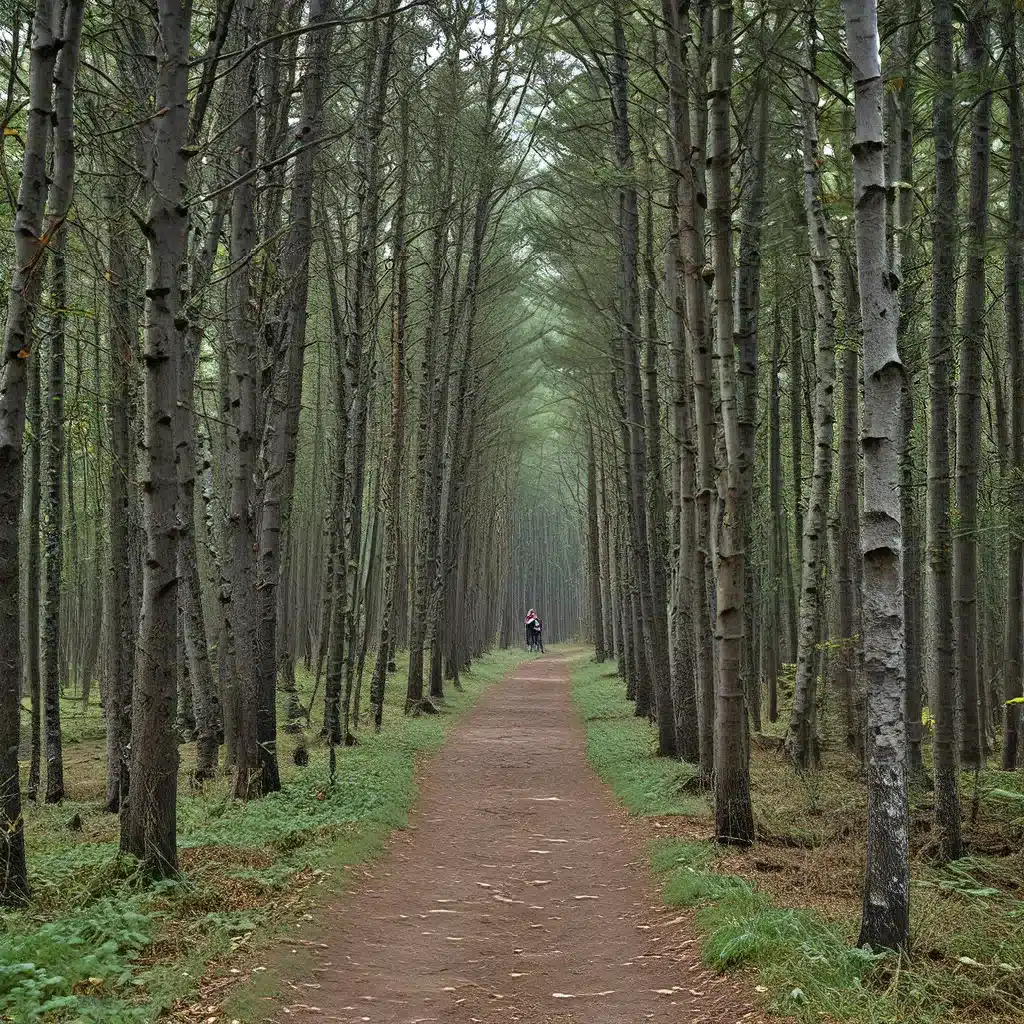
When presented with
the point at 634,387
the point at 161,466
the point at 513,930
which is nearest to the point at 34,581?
the point at 161,466

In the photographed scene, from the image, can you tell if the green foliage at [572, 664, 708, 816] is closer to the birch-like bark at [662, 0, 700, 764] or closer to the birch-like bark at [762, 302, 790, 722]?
the birch-like bark at [662, 0, 700, 764]

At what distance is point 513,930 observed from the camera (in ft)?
20.0

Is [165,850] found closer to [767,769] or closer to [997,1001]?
[997,1001]

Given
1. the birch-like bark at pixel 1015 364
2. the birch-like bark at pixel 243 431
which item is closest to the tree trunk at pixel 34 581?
the birch-like bark at pixel 243 431

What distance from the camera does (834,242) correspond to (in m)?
13.0

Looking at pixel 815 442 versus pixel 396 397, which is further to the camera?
pixel 396 397

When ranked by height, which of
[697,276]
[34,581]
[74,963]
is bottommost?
[74,963]

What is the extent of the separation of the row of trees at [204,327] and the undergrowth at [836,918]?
349 cm

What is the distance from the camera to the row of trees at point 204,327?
583cm

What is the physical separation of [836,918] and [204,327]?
7.91 metres

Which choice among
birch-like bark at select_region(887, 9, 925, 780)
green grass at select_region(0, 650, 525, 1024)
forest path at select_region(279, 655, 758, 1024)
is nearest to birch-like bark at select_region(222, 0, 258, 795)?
green grass at select_region(0, 650, 525, 1024)

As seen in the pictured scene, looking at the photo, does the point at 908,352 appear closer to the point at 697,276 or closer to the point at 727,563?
the point at 697,276

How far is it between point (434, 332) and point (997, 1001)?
46.4ft

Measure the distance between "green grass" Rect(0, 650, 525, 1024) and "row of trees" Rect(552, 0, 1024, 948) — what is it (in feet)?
10.4
